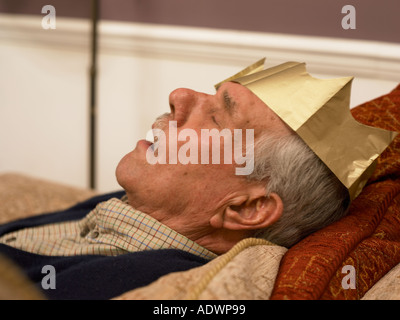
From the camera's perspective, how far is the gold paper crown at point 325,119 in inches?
35.6

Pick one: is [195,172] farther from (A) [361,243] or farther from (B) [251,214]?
(A) [361,243]

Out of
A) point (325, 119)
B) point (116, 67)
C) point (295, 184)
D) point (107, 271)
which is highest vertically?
point (116, 67)

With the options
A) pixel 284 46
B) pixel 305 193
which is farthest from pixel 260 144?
pixel 284 46

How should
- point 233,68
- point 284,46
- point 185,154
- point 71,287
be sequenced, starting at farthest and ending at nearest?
point 284,46 < point 233,68 < point 185,154 < point 71,287

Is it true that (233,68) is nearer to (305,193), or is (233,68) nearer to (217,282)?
(305,193)

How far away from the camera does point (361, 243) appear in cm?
90

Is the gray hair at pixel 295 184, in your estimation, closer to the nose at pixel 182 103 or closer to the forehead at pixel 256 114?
the forehead at pixel 256 114

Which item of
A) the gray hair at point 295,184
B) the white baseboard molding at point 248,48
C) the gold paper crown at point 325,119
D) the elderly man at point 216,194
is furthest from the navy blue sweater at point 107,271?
the white baseboard molding at point 248,48

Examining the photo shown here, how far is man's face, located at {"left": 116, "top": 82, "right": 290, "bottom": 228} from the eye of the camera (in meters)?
0.92

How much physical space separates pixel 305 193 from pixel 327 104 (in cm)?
16

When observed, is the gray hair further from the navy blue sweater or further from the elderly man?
the navy blue sweater

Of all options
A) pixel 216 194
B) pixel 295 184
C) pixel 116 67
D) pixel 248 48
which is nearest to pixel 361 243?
pixel 295 184

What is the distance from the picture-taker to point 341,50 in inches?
57.6

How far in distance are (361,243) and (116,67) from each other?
1.13m
